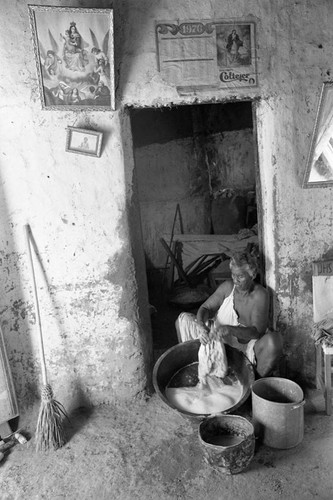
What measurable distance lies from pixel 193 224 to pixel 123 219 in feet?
11.2

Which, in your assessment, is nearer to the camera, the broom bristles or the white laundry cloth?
the broom bristles

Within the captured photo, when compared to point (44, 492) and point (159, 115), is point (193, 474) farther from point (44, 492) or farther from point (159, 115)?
point (159, 115)

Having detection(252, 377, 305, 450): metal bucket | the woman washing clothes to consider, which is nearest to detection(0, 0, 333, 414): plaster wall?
the woman washing clothes

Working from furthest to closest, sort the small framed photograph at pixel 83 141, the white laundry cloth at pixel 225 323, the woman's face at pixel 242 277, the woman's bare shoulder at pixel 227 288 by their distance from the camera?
1. the woman's bare shoulder at pixel 227 288
2. the white laundry cloth at pixel 225 323
3. the woman's face at pixel 242 277
4. the small framed photograph at pixel 83 141

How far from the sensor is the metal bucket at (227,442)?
306 centimetres

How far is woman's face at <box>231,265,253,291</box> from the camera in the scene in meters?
3.77

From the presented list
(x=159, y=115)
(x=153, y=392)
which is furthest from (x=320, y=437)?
(x=159, y=115)

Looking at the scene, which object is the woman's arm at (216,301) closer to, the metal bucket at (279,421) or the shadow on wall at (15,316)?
the metal bucket at (279,421)

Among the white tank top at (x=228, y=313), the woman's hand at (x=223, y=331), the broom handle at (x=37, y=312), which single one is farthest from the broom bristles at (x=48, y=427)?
the white tank top at (x=228, y=313)

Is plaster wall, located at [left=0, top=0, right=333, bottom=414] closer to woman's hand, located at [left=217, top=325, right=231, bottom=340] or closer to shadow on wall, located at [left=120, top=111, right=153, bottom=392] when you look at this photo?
shadow on wall, located at [left=120, top=111, right=153, bottom=392]

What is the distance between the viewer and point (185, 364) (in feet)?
13.5

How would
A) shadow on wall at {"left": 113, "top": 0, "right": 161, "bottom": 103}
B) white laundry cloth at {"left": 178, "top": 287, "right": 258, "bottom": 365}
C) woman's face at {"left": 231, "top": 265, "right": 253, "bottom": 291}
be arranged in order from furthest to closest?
white laundry cloth at {"left": 178, "top": 287, "right": 258, "bottom": 365} → woman's face at {"left": 231, "top": 265, "right": 253, "bottom": 291} → shadow on wall at {"left": 113, "top": 0, "right": 161, "bottom": 103}

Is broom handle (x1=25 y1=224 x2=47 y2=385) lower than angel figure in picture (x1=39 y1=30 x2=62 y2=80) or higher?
lower

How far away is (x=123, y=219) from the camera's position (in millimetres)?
3668
